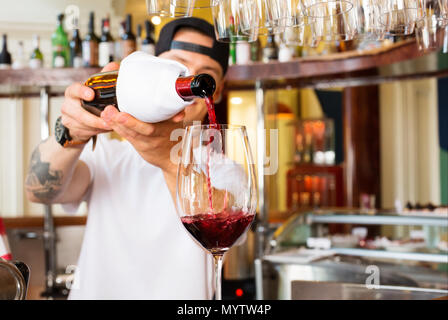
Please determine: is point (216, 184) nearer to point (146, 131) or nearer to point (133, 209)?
point (146, 131)

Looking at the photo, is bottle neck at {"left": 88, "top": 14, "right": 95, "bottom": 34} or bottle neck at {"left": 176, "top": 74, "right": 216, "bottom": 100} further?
bottle neck at {"left": 88, "top": 14, "right": 95, "bottom": 34}

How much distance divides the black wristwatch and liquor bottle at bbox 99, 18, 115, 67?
1705 mm

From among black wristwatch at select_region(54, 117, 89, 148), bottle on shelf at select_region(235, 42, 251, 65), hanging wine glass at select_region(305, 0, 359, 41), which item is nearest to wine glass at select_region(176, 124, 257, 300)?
hanging wine glass at select_region(305, 0, 359, 41)

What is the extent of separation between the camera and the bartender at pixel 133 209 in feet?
4.76

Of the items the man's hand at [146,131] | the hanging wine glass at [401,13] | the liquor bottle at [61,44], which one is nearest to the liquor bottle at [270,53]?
the liquor bottle at [61,44]

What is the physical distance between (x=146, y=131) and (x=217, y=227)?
0.30 metres

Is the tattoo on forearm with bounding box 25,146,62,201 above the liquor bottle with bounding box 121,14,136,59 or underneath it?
underneath

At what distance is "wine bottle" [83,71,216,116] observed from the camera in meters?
0.74

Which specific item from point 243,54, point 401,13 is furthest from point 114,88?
point 243,54

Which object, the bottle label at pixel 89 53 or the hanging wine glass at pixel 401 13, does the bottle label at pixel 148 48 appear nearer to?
the bottle label at pixel 89 53

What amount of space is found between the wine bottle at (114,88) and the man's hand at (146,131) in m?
0.03

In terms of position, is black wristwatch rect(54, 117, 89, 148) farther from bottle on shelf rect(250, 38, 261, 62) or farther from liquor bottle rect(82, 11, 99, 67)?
bottle on shelf rect(250, 38, 261, 62)
